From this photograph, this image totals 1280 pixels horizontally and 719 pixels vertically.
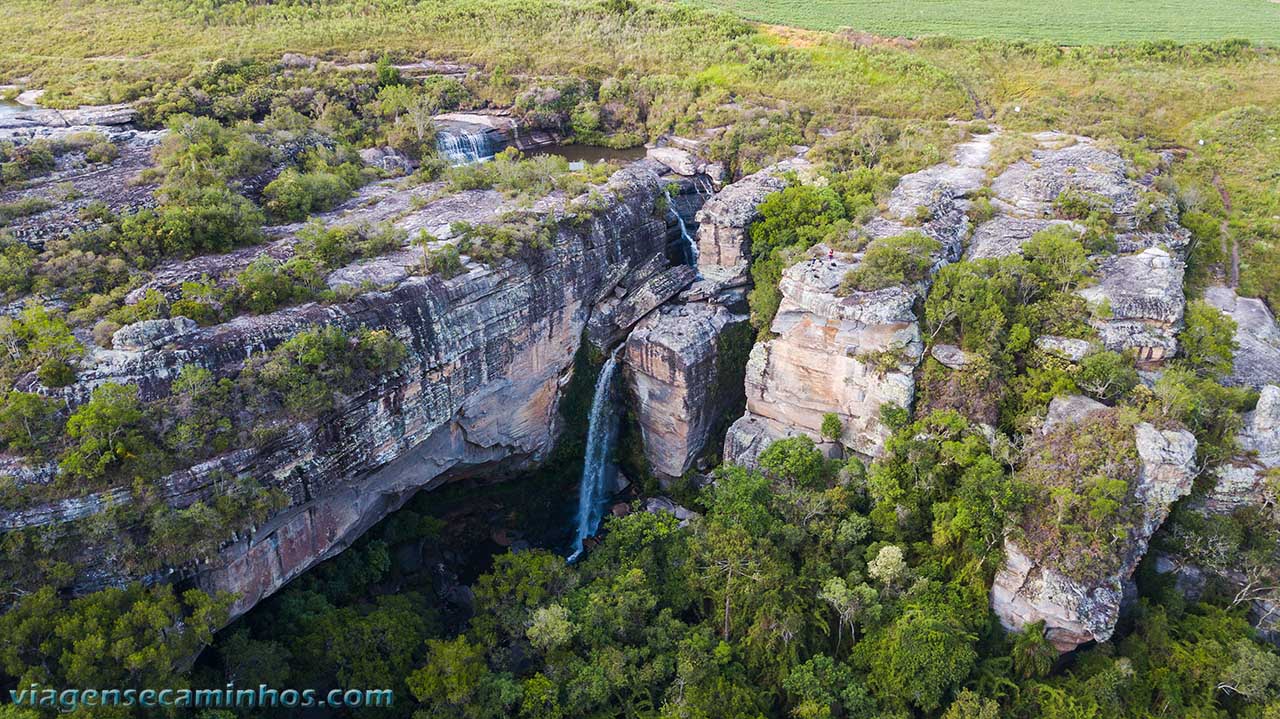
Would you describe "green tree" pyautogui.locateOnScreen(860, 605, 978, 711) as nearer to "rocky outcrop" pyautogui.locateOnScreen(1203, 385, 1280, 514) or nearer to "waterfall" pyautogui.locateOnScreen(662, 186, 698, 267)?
"rocky outcrop" pyautogui.locateOnScreen(1203, 385, 1280, 514)

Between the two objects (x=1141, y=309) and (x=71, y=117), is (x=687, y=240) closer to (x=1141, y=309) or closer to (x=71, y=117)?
(x=1141, y=309)

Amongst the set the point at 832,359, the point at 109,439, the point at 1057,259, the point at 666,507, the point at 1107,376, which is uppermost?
the point at 1057,259

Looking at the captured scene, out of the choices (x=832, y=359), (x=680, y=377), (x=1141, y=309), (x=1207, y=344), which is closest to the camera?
(x=1141, y=309)

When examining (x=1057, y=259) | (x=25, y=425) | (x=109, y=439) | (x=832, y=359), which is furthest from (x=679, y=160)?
(x=25, y=425)

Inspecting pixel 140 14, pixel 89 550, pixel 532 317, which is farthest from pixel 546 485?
pixel 140 14

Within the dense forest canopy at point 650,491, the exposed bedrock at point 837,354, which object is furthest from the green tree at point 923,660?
the exposed bedrock at point 837,354

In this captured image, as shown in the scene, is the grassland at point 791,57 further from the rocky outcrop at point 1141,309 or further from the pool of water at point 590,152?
the rocky outcrop at point 1141,309

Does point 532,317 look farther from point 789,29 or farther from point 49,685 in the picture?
point 789,29
